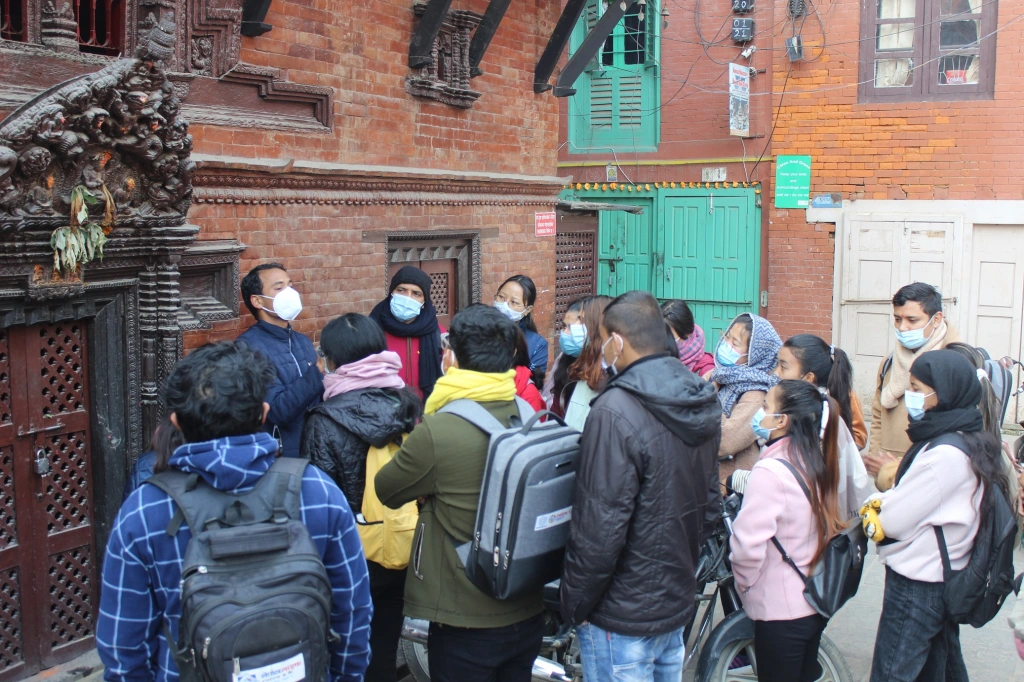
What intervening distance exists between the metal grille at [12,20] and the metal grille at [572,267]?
232 inches

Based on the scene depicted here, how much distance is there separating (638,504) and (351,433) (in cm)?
128

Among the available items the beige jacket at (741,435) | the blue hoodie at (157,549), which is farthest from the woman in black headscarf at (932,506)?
the blue hoodie at (157,549)

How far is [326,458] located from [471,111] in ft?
15.1

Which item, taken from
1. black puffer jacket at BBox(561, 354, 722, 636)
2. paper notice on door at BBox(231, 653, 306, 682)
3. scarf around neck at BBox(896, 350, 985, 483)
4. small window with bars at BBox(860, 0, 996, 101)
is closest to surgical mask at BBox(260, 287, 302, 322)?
black puffer jacket at BBox(561, 354, 722, 636)

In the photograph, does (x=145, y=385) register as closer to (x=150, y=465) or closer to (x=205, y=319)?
(x=205, y=319)

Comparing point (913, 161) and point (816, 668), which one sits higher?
point (913, 161)

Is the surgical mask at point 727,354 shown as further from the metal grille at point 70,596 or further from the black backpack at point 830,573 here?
the metal grille at point 70,596

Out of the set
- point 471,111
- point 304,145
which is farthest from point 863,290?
point 304,145

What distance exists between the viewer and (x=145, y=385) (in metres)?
4.75

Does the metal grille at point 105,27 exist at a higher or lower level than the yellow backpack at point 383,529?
higher

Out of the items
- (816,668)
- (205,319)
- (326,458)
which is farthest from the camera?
(205,319)

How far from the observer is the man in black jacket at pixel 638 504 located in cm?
308

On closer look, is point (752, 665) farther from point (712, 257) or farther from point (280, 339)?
point (712, 257)

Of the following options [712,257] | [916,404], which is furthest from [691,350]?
[712,257]
